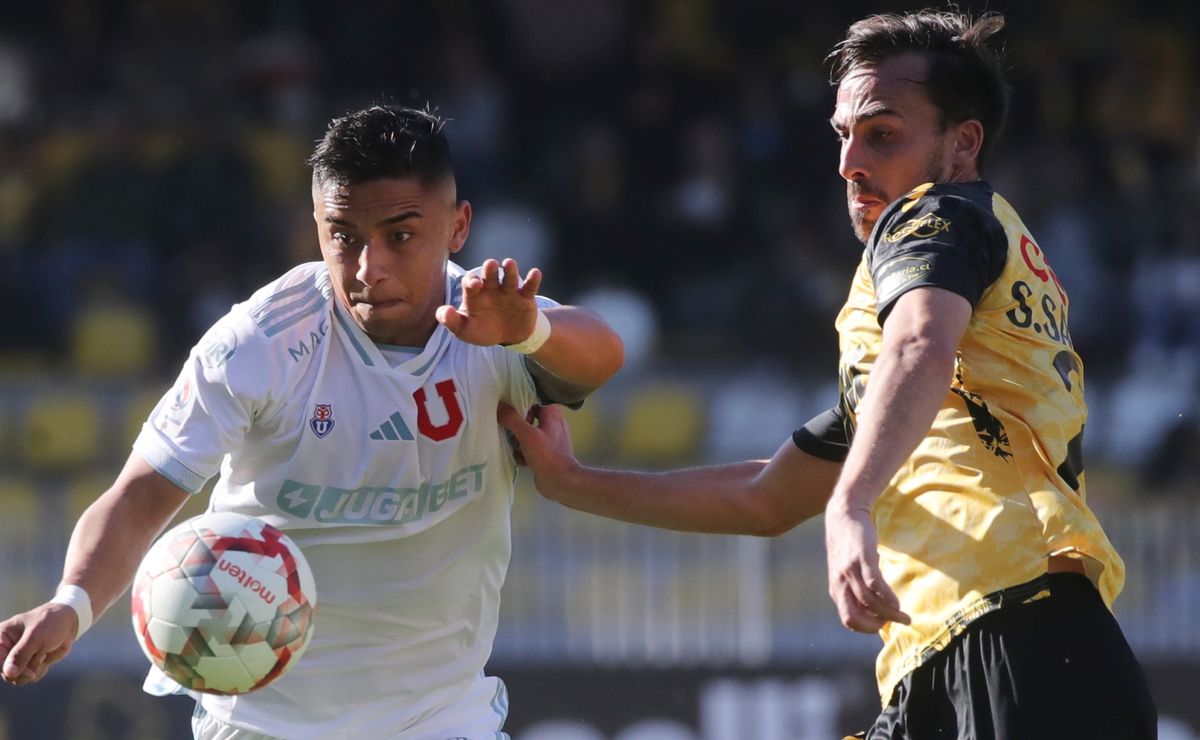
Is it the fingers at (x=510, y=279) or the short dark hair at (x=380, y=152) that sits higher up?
the short dark hair at (x=380, y=152)

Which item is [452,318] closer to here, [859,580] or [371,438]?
[371,438]

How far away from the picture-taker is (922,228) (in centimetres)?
376

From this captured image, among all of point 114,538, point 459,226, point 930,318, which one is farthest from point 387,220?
point 930,318

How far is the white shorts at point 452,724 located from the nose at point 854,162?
5.73ft

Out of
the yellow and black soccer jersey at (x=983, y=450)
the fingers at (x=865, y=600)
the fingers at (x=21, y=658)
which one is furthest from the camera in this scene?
the fingers at (x=21, y=658)

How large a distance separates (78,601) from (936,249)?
→ 7.04 feet

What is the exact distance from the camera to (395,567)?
4.62 metres

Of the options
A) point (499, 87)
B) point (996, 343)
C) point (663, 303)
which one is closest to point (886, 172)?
point (996, 343)

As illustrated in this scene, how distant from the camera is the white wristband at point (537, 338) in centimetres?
429

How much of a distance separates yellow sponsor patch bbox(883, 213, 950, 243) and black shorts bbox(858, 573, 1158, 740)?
2.62ft

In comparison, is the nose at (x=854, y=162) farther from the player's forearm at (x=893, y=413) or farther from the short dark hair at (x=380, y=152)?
the short dark hair at (x=380, y=152)

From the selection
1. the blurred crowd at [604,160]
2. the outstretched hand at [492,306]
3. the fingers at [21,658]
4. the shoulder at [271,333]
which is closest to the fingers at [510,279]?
the outstretched hand at [492,306]

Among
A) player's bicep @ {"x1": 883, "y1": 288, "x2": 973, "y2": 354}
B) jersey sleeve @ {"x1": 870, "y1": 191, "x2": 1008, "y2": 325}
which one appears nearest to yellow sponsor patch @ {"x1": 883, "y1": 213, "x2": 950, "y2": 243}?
jersey sleeve @ {"x1": 870, "y1": 191, "x2": 1008, "y2": 325}

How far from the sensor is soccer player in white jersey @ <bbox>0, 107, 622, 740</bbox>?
14.4 ft
